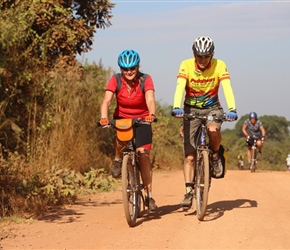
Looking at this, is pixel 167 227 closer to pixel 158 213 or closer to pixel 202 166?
pixel 202 166

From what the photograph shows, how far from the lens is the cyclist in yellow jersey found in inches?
346

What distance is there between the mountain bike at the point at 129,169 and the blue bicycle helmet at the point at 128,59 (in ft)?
2.31

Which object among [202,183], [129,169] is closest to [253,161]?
[202,183]

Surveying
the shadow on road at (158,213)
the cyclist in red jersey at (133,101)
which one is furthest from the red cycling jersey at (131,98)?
the shadow on road at (158,213)

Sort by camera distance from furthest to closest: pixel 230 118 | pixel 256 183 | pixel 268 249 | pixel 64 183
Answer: pixel 256 183 < pixel 64 183 < pixel 230 118 < pixel 268 249

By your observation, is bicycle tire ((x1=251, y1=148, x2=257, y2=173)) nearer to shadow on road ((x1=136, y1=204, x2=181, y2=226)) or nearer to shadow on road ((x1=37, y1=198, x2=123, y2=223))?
shadow on road ((x1=37, y1=198, x2=123, y2=223))

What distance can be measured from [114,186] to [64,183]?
1.46m

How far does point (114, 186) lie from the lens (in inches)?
493

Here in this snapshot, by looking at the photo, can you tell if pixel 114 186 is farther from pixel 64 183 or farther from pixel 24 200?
pixel 24 200

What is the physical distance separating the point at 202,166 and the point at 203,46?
4.90 ft

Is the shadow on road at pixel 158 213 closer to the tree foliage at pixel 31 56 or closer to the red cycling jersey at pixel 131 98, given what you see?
the red cycling jersey at pixel 131 98

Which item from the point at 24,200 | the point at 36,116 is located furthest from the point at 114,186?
the point at 24,200

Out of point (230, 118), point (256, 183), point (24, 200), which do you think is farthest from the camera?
point (256, 183)

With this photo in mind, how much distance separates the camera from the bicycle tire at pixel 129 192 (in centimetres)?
830
